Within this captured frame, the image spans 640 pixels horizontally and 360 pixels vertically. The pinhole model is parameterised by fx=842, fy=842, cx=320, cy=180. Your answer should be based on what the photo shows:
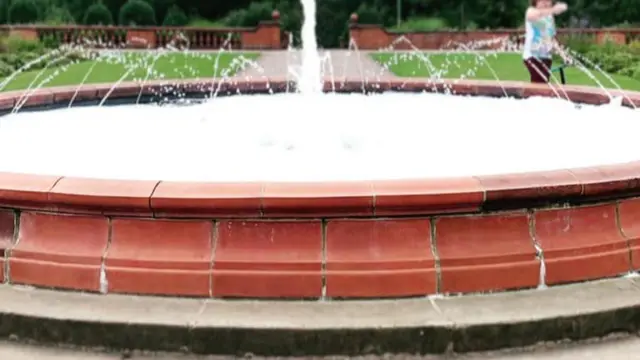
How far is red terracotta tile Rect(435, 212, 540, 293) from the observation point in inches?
132

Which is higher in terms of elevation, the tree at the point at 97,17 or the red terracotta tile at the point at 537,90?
the red terracotta tile at the point at 537,90

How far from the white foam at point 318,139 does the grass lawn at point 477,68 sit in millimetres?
8917

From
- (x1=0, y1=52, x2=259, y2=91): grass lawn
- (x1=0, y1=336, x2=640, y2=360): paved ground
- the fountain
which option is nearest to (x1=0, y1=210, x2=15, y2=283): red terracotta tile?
the fountain

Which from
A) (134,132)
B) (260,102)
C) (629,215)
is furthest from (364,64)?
(629,215)

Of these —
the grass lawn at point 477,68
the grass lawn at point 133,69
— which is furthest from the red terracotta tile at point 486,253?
the grass lawn at point 133,69

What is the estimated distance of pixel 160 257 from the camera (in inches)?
132

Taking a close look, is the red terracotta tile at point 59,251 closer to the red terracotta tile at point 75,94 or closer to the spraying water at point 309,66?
the red terracotta tile at point 75,94

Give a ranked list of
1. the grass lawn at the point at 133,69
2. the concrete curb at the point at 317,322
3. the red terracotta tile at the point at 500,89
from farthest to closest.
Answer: the grass lawn at the point at 133,69 < the red terracotta tile at the point at 500,89 < the concrete curb at the point at 317,322

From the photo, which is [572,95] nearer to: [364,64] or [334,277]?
[334,277]

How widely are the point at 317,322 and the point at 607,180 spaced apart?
1.35m

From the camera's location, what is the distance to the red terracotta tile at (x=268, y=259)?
3.30 meters

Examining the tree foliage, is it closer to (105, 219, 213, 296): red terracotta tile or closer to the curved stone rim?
the curved stone rim

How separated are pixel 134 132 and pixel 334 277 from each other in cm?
365

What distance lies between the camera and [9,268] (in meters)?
3.49
